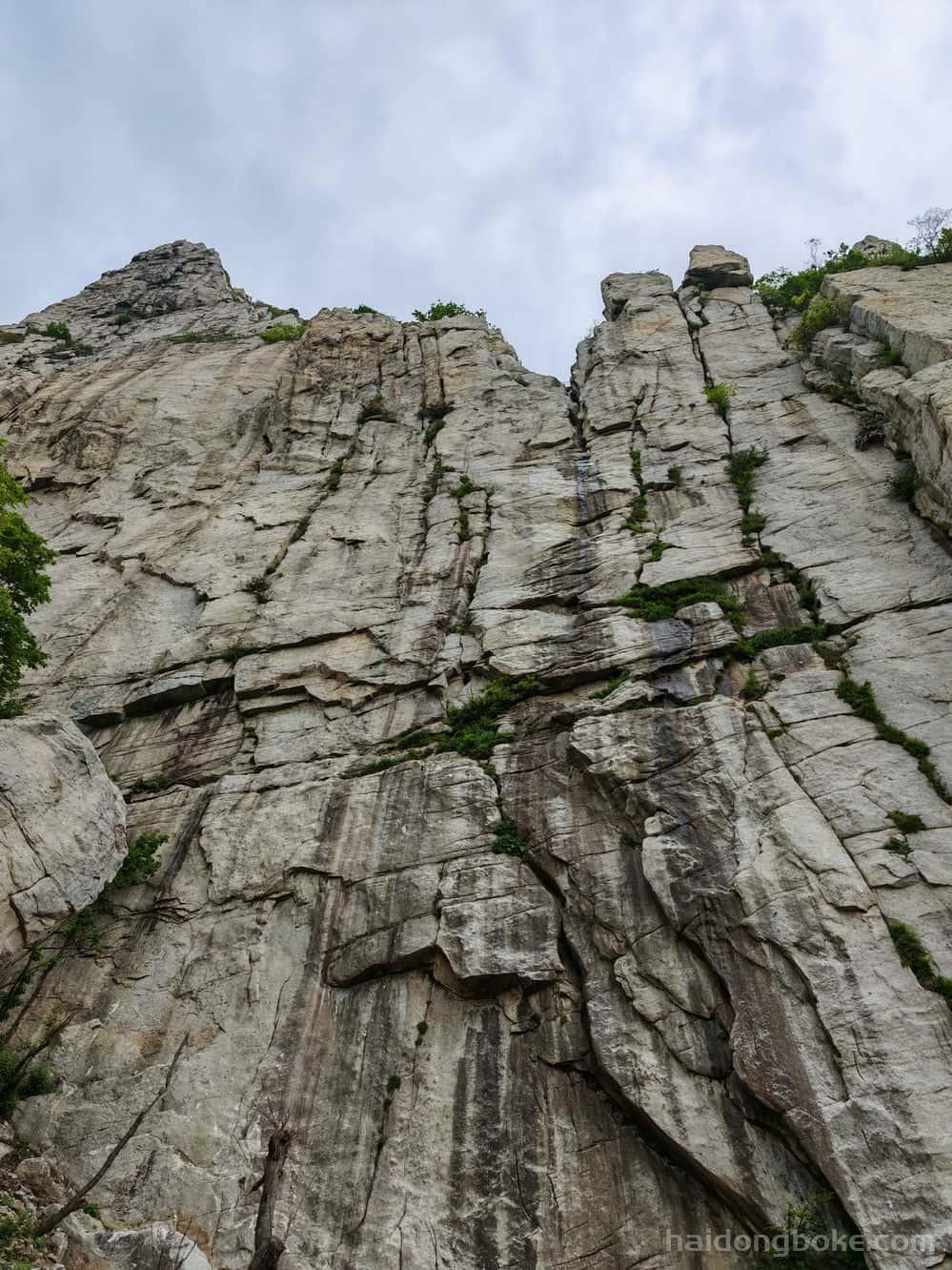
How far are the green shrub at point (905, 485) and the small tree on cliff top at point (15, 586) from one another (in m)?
20.5

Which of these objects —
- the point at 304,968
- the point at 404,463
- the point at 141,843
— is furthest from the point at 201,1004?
the point at 404,463

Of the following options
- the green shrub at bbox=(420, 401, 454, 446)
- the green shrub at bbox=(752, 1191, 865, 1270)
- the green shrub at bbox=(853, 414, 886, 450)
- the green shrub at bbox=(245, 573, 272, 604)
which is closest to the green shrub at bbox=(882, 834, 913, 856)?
the green shrub at bbox=(752, 1191, 865, 1270)

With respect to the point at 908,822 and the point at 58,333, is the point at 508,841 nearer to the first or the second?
the point at 908,822

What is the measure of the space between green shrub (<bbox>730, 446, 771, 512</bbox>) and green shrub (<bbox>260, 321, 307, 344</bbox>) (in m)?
23.7

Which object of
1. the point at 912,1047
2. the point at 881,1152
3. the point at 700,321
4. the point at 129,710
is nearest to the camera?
the point at 881,1152

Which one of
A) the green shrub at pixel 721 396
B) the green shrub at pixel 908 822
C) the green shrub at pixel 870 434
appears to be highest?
the green shrub at pixel 721 396

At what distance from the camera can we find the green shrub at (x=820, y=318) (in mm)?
28047

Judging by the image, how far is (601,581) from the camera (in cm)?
2136

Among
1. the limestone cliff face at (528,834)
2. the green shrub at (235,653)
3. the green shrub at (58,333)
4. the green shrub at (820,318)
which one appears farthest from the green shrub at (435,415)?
the green shrub at (58,333)

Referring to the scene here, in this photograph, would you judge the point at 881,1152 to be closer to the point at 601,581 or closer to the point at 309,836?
the point at 309,836

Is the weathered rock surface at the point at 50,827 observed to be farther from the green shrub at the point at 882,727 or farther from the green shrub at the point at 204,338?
the green shrub at the point at 204,338

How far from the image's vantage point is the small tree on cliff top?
17688mm

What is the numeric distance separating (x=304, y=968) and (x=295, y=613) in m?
10.1

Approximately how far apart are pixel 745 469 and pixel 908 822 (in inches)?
503
